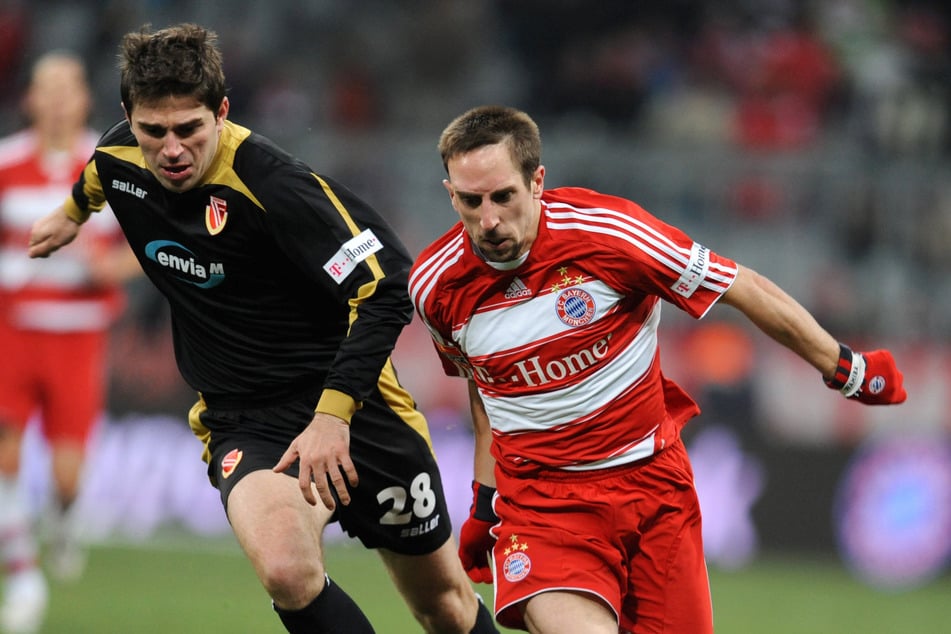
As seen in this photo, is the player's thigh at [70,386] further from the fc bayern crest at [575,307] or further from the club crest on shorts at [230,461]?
the fc bayern crest at [575,307]

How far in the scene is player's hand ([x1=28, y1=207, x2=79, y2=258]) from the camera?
226 inches

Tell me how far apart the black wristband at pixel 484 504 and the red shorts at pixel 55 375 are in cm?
419

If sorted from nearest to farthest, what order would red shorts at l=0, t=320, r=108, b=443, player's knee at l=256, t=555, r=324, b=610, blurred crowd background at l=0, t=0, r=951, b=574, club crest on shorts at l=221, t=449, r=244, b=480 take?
player's knee at l=256, t=555, r=324, b=610 → club crest on shorts at l=221, t=449, r=244, b=480 → red shorts at l=0, t=320, r=108, b=443 → blurred crowd background at l=0, t=0, r=951, b=574

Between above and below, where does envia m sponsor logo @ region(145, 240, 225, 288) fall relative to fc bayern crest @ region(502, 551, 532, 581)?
above

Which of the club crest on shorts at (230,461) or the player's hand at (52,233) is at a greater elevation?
the player's hand at (52,233)

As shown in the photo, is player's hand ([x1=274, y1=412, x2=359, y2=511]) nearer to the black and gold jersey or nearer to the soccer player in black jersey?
the soccer player in black jersey

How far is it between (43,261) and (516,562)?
16.5ft

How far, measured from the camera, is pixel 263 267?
512cm

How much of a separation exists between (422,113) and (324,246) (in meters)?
9.79

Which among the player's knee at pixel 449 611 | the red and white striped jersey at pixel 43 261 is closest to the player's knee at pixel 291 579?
the player's knee at pixel 449 611

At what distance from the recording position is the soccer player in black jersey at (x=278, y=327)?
4.77 metres

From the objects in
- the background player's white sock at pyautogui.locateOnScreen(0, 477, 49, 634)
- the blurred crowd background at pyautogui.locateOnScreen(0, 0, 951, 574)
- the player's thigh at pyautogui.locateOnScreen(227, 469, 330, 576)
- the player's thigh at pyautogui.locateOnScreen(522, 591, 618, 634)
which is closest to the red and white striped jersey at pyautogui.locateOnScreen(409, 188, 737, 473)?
the player's thigh at pyautogui.locateOnScreen(522, 591, 618, 634)

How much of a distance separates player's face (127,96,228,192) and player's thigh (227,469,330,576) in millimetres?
1027

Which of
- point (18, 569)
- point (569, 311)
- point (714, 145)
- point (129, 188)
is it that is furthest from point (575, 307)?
point (714, 145)
